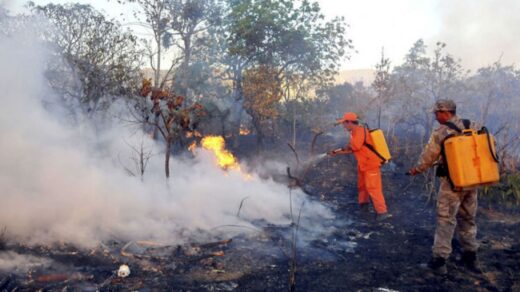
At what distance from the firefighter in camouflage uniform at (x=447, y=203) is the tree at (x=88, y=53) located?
9843mm

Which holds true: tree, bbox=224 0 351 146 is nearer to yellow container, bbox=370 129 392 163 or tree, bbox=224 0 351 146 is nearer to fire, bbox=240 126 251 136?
fire, bbox=240 126 251 136

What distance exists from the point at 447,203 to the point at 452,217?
183 millimetres

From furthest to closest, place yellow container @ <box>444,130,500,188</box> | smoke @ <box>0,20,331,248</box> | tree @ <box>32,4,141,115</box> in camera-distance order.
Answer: tree @ <box>32,4,141,115</box> < smoke @ <box>0,20,331,248</box> < yellow container @ <box>444,130,500,188</box>

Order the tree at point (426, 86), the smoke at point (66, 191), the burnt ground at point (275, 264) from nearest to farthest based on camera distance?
1. the burnt ground at point (275, 264)
2. the smoke at point (66, 191)
3. the tree at point (426, 86)

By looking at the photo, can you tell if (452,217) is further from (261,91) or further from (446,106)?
(261,91)

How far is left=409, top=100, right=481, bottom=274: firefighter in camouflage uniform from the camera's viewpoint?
4637mm

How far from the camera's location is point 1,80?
544cm

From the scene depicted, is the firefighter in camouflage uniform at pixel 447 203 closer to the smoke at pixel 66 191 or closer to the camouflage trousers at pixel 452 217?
the camouflage trousers at pixel 452 217

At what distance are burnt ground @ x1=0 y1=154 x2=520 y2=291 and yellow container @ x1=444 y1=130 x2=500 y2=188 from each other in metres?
1.26

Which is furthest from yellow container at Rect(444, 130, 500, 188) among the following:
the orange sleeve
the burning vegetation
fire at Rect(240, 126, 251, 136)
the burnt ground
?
fire at Rect(240, 126, 251, 136)

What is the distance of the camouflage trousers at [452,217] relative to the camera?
4.64 meters

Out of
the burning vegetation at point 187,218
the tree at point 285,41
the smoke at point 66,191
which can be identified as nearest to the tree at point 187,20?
the tree at point 285,41

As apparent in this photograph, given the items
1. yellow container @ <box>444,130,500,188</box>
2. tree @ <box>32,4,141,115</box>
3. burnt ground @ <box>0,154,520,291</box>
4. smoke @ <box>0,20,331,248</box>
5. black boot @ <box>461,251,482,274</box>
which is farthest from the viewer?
tree @ <box>32,4,141,115</box>

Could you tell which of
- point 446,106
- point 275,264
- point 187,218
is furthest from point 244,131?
point 446,106
